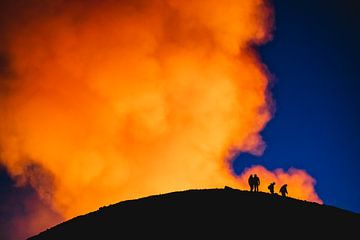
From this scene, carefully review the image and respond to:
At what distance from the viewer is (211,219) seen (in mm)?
36656

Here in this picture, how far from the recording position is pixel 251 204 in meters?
39.4

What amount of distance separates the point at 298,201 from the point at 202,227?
12089 mm

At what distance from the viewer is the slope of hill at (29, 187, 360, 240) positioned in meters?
34.6

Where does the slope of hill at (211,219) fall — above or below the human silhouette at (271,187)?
below

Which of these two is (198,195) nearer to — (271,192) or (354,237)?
(271,192)

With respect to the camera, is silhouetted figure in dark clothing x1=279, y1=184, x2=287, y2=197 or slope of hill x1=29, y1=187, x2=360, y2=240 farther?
silhouetted figure in dark clothing x1=279, y1=184, x2=287, y2=197

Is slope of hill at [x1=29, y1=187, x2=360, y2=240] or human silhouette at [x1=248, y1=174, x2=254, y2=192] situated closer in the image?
slope of hill at [x1=29, y1=187, x2=360, y2=240]

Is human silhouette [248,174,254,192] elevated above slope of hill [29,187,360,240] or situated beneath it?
elevated above

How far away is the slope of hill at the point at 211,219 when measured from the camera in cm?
3462

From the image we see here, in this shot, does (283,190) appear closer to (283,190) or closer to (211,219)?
(283,190)

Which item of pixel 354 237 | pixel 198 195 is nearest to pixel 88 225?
pixel 198 195

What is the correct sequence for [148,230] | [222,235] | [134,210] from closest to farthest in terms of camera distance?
[222,235], [148,230], [134,210]

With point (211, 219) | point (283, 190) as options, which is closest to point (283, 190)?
point (283, 190)

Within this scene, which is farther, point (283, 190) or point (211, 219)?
point (283, 190)
